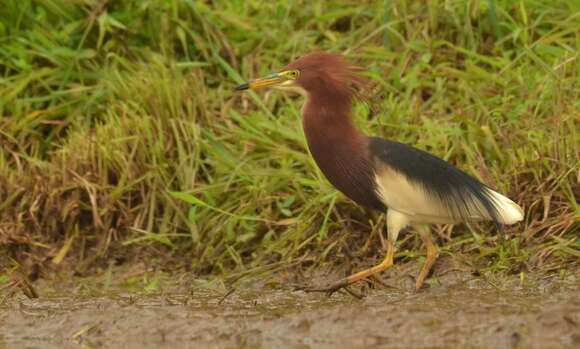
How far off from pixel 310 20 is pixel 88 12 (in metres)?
1.28

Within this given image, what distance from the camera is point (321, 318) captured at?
4.64 metres

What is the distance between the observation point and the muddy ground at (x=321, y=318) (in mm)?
4352

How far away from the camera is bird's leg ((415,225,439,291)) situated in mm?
5281

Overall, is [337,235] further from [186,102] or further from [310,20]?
[310,20]

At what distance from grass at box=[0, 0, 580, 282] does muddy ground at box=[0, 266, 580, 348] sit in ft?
1.28

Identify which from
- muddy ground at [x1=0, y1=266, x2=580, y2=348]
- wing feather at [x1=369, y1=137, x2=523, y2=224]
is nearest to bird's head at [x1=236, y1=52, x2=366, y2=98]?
wing feather at [x1=369, y1=137, x2=523, y2=224]

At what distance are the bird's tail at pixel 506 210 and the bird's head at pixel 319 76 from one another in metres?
0.74

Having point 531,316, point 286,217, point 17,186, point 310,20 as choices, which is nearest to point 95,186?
point 17,186

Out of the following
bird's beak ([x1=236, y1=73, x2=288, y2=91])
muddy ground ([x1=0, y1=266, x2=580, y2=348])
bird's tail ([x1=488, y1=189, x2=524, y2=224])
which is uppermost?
bird's beak ([x1=236, y1=73, x2=288, y2=91])

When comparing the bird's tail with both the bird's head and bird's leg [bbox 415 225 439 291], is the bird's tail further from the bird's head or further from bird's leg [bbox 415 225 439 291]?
the bird's head

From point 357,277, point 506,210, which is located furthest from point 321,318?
point 506,210

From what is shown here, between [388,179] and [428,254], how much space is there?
0.38 meters

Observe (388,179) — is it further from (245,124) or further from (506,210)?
(245,124)

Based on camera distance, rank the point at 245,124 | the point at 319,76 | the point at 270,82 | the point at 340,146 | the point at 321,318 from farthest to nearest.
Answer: the point at 245,124
the point at 270,82
the point at 319,76
the point at 340,146
the point at 321,318
